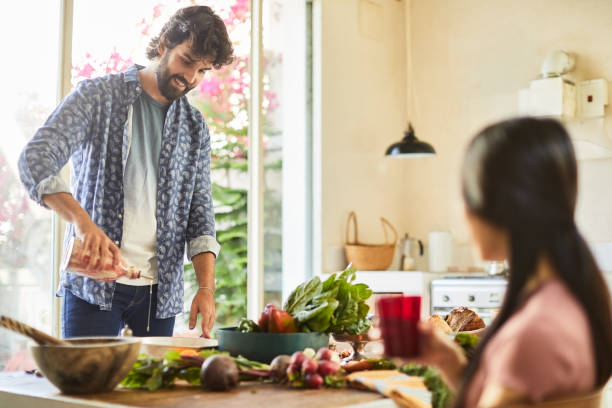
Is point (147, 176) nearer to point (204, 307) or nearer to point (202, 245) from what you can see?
point (202, 245)

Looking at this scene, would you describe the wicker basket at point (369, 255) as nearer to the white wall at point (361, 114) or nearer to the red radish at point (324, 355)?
the white wall at point (361, 114)

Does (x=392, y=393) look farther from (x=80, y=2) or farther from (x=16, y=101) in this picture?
(x=80, y=2)

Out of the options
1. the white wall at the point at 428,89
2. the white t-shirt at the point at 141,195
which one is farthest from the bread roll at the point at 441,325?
the white wall at the point at 428,89

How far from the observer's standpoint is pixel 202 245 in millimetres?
2084

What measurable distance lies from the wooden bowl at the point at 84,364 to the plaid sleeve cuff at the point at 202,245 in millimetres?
803

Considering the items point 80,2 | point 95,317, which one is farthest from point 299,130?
point 95,317

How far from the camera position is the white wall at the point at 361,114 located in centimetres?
468

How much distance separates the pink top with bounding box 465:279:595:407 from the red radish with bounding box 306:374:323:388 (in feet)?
2.02

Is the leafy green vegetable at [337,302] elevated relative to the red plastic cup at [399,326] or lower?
lower

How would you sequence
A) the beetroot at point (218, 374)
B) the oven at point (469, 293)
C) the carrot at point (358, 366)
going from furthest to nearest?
the oven at point (469, 293), the carrot at point (358, 366), the beetroot at point (218, 374)

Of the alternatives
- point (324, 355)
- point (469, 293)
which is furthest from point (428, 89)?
point (324, 355)

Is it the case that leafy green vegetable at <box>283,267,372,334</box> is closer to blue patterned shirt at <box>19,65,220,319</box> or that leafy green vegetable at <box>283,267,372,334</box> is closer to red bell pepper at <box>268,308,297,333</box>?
→ red bell pepper at <box>268,308,297,333</box>

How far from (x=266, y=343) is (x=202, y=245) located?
0.60m

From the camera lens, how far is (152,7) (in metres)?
3.75
